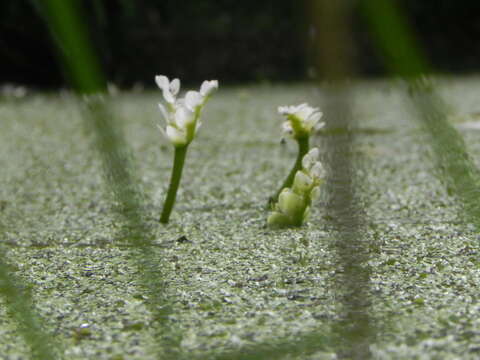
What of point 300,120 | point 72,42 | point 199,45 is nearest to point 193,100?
point 300,120

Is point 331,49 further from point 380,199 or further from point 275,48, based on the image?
point 275,48

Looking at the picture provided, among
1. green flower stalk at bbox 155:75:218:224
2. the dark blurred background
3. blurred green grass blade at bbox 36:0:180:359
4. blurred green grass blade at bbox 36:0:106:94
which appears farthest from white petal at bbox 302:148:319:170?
the dark blurred background

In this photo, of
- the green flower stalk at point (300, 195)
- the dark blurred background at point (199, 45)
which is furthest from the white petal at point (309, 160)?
the dark blurred background at point (199, 45)

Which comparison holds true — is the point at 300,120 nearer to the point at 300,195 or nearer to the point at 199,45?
the point at 300,195

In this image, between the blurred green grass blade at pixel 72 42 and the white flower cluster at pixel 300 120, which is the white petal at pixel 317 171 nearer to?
the white flower cluster at pixel 300 120

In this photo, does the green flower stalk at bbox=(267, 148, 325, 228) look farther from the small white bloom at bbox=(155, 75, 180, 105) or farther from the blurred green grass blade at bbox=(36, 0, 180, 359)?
the blurred green grass blade at bbox=(36, 0, 180, 359)

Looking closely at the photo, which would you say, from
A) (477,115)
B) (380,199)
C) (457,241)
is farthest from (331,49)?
(477,115)
